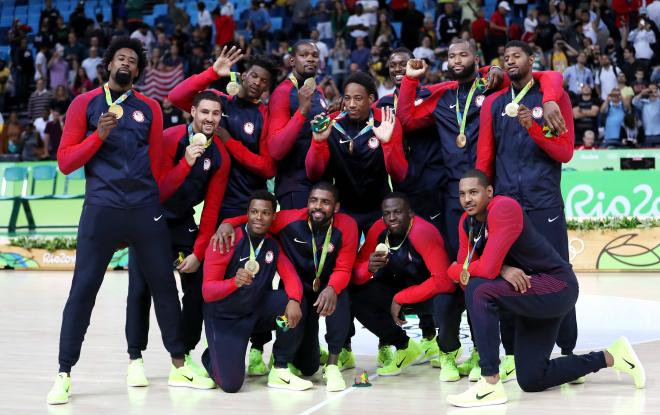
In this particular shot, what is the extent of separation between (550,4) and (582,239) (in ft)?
23.0

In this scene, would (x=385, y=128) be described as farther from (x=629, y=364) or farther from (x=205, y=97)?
(x=629, y=364)

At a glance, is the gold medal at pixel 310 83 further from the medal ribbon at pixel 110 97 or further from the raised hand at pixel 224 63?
the medal ribbon at pixel 110 97

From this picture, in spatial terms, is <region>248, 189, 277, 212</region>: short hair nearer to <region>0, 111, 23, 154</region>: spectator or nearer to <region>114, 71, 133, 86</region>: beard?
<region>114, 71, 133, 86</region>: beard

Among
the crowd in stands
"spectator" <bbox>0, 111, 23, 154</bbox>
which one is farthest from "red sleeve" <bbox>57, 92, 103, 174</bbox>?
"spectator" <bbox>0, 111, 23, 154</bbox>

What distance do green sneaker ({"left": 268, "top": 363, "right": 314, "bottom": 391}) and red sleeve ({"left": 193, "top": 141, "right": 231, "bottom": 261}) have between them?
0.89 m

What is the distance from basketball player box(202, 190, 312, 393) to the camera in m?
6.02

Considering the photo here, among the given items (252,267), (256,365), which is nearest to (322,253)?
(252,267)

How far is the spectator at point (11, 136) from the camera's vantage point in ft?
59.4

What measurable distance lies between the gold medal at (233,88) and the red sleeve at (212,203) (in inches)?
15.0

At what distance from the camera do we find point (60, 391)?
5688 mm

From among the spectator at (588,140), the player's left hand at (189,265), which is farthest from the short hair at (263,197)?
the spectator at (588,140)

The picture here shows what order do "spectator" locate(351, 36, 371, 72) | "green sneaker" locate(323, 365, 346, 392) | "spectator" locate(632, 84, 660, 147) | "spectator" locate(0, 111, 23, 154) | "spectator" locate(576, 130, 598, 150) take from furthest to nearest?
1. "spectator" locate(0, 111, 23, 154)
2. "spectator" locate(351, 36, 371, 72)
3. "spectator" locate(632, 84, 660, 147)
4. "spectator" locate(576, 130, 598, 150)
5. "green sneaker" locate(323, 365, 346, 392)

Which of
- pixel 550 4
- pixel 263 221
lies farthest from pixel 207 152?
pixel 550 4

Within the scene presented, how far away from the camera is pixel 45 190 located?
15539mm
